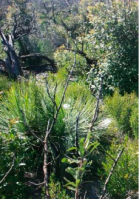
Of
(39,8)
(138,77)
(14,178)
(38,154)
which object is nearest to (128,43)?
(138,77)

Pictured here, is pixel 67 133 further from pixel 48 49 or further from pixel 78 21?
pixel 78 21

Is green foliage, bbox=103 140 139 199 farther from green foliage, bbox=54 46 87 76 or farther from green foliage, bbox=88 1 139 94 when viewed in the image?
green foliage, bbox=54 46 87 76

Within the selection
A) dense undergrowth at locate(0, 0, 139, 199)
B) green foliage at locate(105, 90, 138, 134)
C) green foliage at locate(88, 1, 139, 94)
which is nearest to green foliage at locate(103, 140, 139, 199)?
dense undergrowth at locate(0, 0, 139, 199)

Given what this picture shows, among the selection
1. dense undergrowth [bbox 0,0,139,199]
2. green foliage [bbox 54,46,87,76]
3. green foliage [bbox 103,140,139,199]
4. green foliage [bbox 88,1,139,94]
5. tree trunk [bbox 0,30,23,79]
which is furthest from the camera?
tree trunk [bbox 0,30,23,79]

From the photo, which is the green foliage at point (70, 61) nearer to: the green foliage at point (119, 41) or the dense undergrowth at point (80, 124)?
the dense undergrowth at point (80, 124)

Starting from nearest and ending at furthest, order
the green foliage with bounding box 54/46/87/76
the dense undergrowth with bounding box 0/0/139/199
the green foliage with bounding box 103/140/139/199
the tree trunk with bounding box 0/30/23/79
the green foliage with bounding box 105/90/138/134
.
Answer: the dense undergrowth with bounding box 0/0/139/199, the green foliage with bounding box 103/140/139/199, the green foliage with bounding box 105/90/138/134, the green foliage with bounding box 54/46/87/76, the tree trunk with bounding box 0/30/23/79

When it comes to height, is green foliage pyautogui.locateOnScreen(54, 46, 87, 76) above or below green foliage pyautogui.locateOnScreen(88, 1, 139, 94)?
below

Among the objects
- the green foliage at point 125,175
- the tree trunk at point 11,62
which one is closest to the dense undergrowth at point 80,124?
the green foliage at point 125,175

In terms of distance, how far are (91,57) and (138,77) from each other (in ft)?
7.91

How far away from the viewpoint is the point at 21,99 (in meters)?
4.18

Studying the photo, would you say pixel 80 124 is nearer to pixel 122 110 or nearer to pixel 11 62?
pixel 122 110

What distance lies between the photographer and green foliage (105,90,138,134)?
183 inches

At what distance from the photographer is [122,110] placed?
473 centimetres

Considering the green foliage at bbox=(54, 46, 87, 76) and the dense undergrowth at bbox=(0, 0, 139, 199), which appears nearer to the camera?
the dense undergrowth at bbox=(0, 0, 139, 199)
